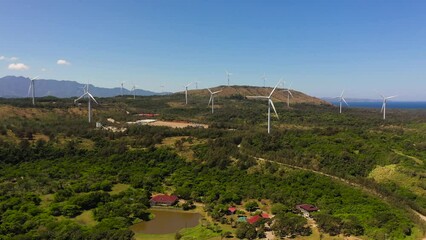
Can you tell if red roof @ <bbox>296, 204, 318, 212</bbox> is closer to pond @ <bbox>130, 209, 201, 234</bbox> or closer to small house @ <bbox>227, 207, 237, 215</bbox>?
small house @ <bbox>227, 207, 237, 215</bbox>

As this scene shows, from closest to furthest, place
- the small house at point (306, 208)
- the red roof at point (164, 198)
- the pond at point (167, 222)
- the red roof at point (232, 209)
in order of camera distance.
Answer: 1. the pond at point (167, 222)
2. the small house at point (306, 208)
3. the red roof at point (232, 209)
4. the red roof at point (164, 198)

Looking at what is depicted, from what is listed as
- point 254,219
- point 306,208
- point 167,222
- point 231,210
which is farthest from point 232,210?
point 306,208

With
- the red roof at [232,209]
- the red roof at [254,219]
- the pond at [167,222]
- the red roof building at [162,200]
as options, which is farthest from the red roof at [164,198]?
the red roof at [254,219]

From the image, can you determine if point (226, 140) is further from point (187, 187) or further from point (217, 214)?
point (217, 214)

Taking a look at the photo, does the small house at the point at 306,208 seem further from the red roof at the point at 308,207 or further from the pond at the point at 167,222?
the pond at the point at 167,222

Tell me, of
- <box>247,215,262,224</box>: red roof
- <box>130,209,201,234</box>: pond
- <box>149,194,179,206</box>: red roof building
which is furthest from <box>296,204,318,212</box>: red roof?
<box>149,194,179,206</box>: red roof building

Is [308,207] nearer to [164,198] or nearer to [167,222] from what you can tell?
[167,222]

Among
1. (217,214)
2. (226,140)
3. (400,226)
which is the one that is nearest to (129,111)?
(226,140)
